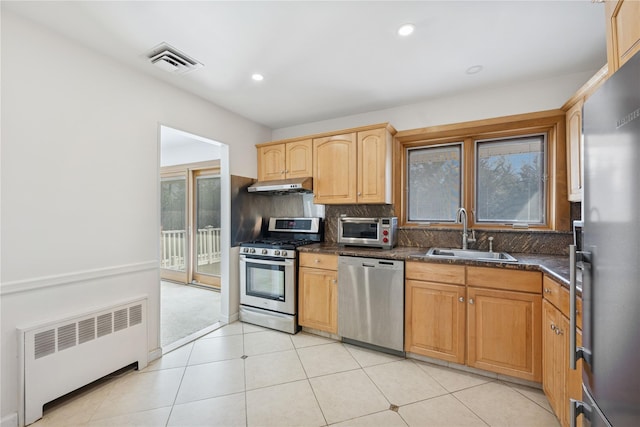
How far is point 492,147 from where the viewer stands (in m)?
2.79

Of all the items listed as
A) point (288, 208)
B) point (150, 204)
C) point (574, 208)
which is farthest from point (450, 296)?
point (150, 204)

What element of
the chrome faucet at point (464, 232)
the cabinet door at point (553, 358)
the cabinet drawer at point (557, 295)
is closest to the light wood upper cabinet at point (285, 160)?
the chrome faucet at point (464, 232)

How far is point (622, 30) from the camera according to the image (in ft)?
3.34

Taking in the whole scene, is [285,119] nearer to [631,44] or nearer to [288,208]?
[288,208]

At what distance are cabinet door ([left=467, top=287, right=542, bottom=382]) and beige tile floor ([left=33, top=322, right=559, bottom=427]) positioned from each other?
0.16 meters

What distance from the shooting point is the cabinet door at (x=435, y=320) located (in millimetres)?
2182

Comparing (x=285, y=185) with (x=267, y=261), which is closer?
(x=267, y=261)

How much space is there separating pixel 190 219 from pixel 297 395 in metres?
3.78

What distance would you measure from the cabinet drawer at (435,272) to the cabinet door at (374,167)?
0.80 m

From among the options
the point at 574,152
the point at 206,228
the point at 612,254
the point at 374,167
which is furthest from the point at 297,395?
the point at 206,228

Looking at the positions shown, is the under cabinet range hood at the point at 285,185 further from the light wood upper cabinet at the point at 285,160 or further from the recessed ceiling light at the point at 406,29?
the recessed ceiling light at the point at 406,29

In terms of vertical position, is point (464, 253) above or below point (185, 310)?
above

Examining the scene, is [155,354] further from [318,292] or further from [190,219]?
[190,219]

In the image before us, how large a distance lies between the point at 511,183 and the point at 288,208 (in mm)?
2659
